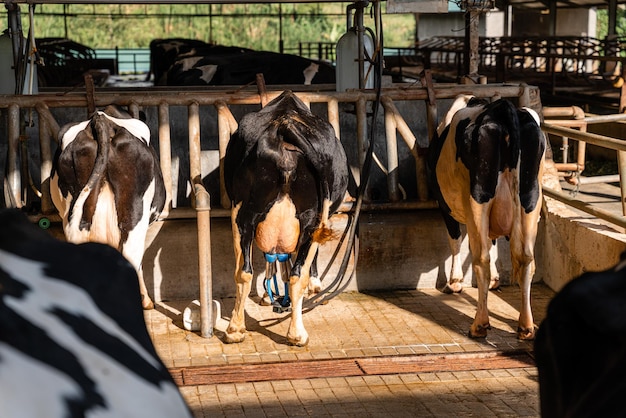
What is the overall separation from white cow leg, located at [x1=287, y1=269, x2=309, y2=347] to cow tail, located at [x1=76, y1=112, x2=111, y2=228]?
1.50 meters

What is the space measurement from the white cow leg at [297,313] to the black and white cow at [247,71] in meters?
5.24

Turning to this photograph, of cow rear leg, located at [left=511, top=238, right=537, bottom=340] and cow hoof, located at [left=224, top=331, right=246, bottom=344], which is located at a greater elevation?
cow rear leg, located at [left=511, top=238, right=537, bottom=340]

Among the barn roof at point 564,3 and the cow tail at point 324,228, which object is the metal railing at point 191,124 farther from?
the barn roof at point 564,3

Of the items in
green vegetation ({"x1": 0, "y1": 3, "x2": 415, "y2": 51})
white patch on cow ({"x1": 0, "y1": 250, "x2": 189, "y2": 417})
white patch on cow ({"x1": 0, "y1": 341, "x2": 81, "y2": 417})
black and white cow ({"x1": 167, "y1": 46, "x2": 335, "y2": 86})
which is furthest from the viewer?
green vegetation ({"x1": 0, "y1": 3, "x2": 415, "y2": 51})

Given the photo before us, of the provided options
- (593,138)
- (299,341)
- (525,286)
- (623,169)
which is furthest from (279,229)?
(623,169)

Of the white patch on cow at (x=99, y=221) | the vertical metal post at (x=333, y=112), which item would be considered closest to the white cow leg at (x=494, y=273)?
the vertical metal post at (x=333, y=112)

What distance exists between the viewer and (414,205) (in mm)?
8406

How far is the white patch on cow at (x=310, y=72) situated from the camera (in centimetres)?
1242

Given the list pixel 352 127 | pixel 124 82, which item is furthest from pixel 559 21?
pixel 352 127

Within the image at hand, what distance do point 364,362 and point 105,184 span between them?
214 centimetres

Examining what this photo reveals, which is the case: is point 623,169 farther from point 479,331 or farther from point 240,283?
point 240,283

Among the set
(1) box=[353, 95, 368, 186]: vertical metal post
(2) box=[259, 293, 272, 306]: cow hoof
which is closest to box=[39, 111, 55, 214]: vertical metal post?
(2) box=[259, 293, 272, 306]: cow hoof

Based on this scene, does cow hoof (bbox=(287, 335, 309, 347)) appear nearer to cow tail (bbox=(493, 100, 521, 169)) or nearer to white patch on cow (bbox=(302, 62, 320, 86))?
cow tail (bbox=(493, 100, 521, 169))

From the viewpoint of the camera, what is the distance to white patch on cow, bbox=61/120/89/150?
718 cm
